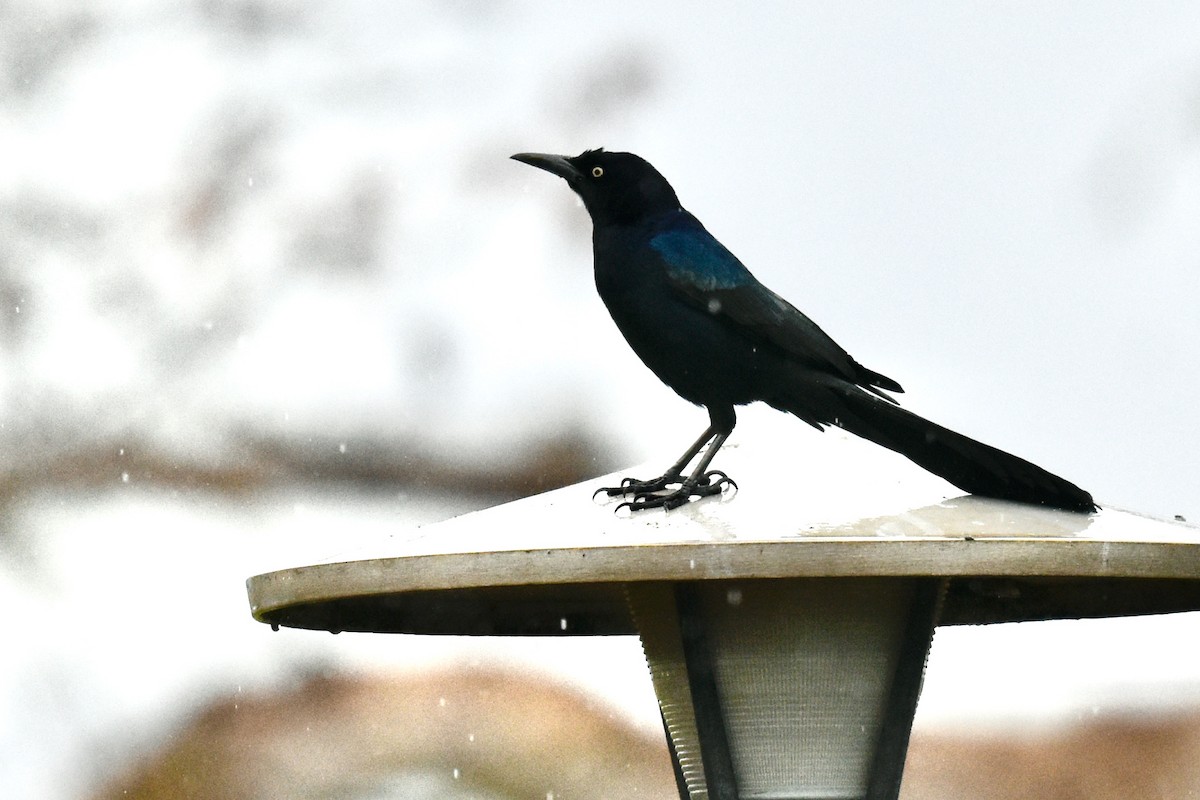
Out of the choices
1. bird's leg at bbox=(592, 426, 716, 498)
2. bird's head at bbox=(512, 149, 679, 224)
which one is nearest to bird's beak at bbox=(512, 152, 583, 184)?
bird's head at bbox=(512, 149, 679, 224)

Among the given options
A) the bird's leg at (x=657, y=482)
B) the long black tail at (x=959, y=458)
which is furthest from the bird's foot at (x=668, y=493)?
the long black tail at (x=959, y=458)

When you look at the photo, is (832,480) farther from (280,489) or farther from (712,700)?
(280,489)

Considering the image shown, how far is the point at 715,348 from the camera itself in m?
3.22

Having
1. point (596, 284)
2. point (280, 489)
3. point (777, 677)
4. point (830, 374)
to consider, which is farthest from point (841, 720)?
point (280, 489)

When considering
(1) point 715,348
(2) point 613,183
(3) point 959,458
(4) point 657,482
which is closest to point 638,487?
(4) point 657,482

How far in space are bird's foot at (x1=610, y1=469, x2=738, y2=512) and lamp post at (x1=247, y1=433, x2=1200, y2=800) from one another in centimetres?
6

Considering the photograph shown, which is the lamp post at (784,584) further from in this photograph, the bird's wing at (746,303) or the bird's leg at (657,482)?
the bird's wing at (746,303)

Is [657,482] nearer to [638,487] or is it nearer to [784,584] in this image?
[638,487]

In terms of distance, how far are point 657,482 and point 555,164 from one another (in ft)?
2.81

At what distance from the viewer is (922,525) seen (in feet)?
8.48

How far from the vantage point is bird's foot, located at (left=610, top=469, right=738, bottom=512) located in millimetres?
2920

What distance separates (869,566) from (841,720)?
0.55m

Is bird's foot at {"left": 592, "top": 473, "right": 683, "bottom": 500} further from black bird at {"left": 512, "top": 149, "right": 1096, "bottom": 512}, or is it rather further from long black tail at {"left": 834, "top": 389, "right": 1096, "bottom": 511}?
long black tail at {"left": 834, "top": 389, "right": 1096, "bottom": 511}

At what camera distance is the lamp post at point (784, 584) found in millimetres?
2432
